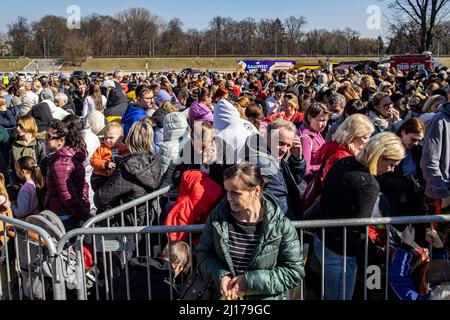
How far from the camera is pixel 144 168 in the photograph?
14.5 feet

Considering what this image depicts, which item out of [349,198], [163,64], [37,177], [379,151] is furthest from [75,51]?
[349,198]

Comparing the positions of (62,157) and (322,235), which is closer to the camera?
(322,235)

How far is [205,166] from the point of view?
13.8ft

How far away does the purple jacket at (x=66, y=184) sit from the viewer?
4.79 meters

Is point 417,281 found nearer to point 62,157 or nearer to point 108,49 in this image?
point 62,157

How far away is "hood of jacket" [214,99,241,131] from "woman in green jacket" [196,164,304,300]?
269cm

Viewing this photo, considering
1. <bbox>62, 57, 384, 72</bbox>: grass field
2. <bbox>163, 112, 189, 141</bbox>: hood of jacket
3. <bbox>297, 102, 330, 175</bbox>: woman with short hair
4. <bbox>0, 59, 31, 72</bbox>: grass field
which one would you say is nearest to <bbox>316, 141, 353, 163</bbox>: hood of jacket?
<bbox>297, 102, 330, 175</bbox>: woman with short hair

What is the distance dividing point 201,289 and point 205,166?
1.35 metres

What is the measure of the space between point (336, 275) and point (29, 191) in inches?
130

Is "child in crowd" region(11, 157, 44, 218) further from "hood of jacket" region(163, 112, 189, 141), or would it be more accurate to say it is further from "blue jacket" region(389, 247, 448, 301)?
"blue jacket" region(389, 247, 448, 301)

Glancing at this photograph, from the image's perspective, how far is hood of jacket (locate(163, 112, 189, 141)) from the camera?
5.45m

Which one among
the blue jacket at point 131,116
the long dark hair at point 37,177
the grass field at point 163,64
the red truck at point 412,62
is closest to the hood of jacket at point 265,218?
the long dark hair at point 37,177

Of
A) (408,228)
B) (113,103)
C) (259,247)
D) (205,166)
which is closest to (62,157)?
(205,166)

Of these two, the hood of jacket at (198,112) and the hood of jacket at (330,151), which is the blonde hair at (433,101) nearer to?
the hood of jacket at (330,151)
